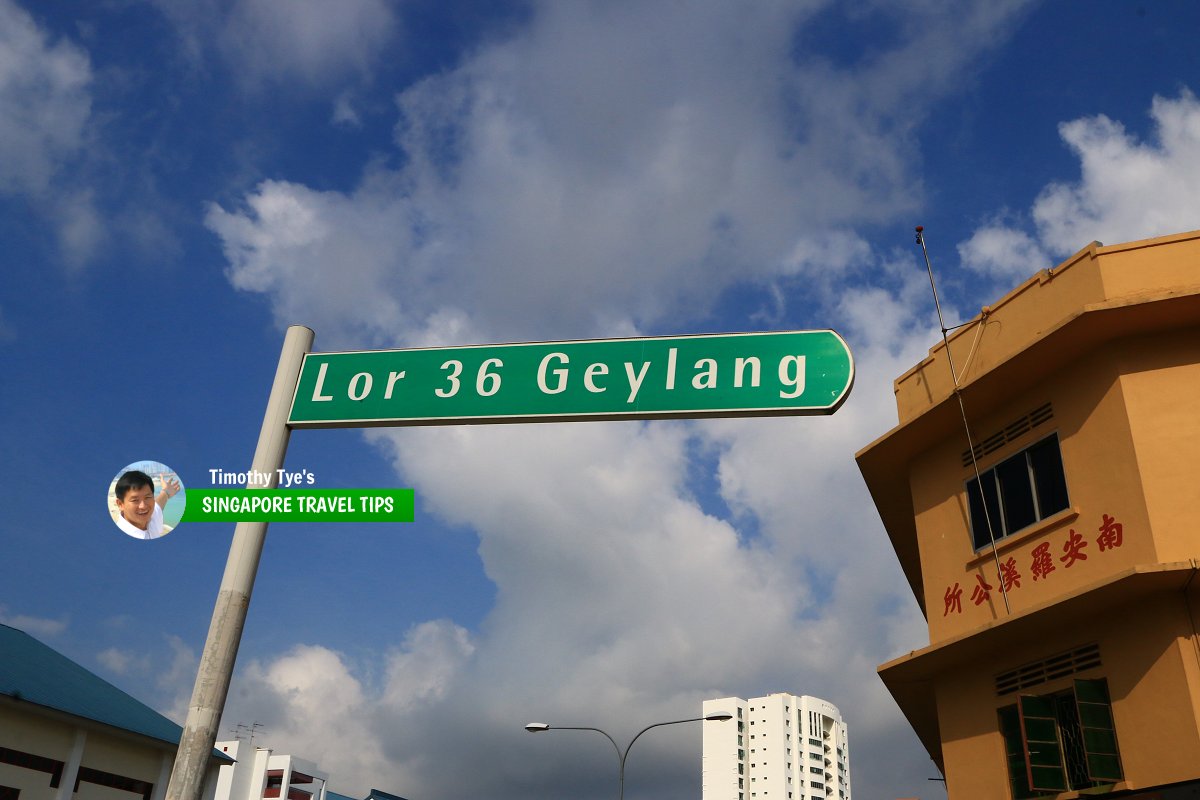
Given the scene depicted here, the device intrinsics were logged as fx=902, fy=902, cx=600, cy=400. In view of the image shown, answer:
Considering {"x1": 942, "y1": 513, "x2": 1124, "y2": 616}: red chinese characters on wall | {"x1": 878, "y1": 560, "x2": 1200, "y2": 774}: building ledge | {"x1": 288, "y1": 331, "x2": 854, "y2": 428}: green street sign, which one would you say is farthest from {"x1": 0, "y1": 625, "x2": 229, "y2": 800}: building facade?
{"x1": 288, "y1": 331, "x2": 854, "y2": 428}: green street sign

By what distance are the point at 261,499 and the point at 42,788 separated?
72.8 ft

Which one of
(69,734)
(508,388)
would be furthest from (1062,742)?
(69,734)

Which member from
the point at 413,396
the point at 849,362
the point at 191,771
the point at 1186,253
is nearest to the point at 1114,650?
the point at 1186,253

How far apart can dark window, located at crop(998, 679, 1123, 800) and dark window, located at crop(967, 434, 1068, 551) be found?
2090mm

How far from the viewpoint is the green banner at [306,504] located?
13.1 ft

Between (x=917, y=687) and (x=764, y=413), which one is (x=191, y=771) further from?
(x=917, y=687)

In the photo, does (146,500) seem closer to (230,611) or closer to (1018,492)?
(230,611)

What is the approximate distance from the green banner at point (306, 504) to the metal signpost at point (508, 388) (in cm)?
10

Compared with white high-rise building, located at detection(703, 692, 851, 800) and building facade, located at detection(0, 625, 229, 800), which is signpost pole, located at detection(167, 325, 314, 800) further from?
white high-rise building, located at detection(703, 692, 851, 800)

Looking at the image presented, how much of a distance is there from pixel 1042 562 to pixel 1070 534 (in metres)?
0.48

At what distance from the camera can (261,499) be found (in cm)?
401

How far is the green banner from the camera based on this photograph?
3.99m

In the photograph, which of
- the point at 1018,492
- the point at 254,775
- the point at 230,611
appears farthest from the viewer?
the point at 254,775

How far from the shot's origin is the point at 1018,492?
11.4 metres
